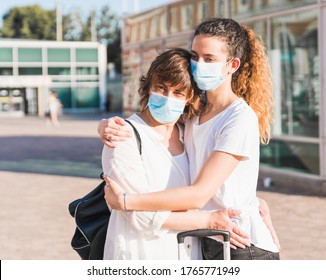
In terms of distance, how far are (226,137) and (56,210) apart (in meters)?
6.71

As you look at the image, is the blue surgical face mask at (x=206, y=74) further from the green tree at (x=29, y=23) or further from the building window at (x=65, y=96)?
the green tree at (x=29, y=23)

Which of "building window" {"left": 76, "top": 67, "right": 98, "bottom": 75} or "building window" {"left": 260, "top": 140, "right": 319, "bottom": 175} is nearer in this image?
"building window" {"left": 260, "top": 140, "right": 319, "bottom": 175}

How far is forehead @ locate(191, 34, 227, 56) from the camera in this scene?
235 centimetres

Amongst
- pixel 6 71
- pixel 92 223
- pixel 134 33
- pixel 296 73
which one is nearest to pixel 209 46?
pixel 92 223

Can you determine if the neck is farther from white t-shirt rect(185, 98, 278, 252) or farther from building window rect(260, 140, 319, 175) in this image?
building window rect(260, 140, 319, 175)

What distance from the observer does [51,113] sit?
3033 cm

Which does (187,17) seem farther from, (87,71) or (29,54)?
(87,71)

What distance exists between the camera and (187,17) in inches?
550

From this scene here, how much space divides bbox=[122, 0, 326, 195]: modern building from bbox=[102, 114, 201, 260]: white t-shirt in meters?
7.53

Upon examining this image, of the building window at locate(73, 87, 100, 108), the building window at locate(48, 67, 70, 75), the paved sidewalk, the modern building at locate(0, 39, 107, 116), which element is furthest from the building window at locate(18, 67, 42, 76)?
the paved sidewalk

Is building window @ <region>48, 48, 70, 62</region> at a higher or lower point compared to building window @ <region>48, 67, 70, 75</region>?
higher

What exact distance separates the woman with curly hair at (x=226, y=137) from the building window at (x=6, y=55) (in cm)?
4447

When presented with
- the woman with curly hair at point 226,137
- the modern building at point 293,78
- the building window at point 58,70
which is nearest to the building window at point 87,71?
the building window at point 58,70
